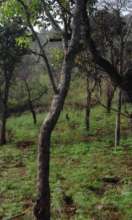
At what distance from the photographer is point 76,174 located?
14.7 m

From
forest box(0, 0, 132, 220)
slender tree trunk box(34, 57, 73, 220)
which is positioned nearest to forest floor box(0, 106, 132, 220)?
forest box(0, 0, 132, 220)

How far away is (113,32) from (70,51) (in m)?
9.73

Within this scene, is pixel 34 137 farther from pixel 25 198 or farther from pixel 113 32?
pixel 25 198

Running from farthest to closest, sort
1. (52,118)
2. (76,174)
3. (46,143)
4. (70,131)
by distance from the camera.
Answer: (70,131) → (76,174) → (46,143) → (52,118)

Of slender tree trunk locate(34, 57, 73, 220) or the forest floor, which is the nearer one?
slender tree trunk locate(34, 57, 73, 220)

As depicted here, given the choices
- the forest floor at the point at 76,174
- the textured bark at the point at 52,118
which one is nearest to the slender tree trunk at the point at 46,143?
the textured bark at the point at 52,118

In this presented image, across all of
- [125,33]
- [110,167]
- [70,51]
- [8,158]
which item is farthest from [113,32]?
[70,51]

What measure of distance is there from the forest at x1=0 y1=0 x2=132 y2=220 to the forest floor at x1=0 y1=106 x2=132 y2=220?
0.03 metres

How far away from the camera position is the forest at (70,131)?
7.84 meters

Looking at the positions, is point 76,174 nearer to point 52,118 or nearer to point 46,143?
point 46,143

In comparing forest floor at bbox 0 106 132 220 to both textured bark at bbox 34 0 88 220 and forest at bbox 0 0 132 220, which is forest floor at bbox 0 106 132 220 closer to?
forest at bbox 0 0 132 220

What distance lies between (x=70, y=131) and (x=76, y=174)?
37.1 feet

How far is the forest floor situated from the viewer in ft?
35.4

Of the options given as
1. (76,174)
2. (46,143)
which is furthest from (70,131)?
(46,143)
